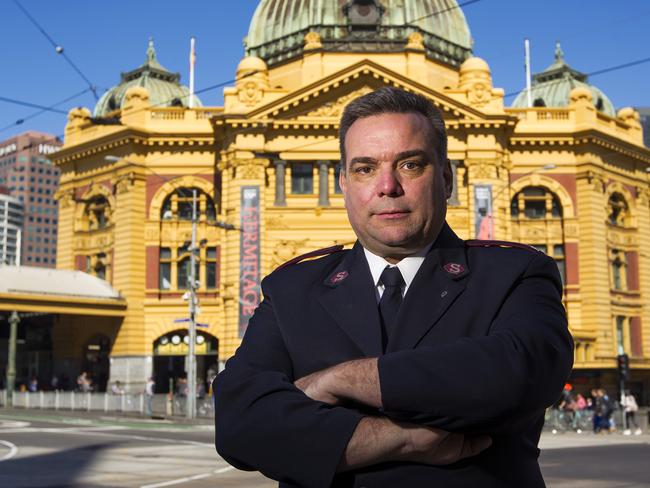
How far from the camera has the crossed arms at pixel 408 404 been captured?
2.59 m

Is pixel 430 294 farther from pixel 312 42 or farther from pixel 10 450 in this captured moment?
pixel 312 42

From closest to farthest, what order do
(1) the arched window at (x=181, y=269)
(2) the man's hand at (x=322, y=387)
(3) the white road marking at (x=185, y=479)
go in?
(2) the man's hand at (x=322, y=387), (3) the white road marking at (x=185, y=479), (1) the arched window at (x=181, y=269)

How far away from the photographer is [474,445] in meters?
2.67

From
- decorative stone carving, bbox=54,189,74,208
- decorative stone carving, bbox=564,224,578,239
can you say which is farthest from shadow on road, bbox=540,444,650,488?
decorative stone carving, bbox=54,189,74,208

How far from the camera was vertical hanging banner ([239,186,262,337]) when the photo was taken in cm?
4528

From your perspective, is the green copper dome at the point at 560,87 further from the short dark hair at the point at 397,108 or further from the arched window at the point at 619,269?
the short dark hair at the point at 397,108

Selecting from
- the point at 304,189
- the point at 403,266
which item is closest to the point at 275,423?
the point at 403,266

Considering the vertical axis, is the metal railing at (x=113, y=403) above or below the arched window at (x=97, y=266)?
below

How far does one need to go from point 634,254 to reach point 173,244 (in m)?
27.6

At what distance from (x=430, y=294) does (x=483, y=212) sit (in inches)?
1738

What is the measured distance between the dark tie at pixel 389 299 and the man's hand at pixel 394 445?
0.35m

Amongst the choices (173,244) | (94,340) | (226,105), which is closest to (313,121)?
(226,105)

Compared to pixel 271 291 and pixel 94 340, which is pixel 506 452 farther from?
pixel 94 340

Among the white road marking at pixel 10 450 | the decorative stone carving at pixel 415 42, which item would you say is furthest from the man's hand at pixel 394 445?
the decorative stone carving at pixel 415 42
